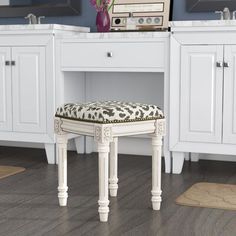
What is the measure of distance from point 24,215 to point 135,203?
528 millimetres

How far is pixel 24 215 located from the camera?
2.45 m

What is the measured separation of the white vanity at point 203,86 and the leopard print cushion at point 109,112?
2.72 ft

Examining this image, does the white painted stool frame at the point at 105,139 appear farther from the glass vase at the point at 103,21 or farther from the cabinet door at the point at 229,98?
the glass vase at the point at 103,21

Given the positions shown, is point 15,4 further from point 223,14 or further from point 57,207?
point 57,207

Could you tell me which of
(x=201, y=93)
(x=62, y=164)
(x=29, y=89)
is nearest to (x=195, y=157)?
(x=201, y=93)

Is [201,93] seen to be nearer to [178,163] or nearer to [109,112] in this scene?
[178,163]

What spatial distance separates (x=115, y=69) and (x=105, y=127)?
3.94ft

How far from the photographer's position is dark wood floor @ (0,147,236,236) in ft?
7.41

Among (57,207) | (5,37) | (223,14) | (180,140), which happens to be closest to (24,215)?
(57,207)

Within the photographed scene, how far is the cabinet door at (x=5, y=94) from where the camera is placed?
12.2ft

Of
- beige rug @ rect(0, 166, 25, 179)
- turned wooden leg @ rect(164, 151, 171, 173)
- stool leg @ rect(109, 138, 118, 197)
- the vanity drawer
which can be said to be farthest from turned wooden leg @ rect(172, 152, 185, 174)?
beige rug @ rect(0, 166, 25, 179)

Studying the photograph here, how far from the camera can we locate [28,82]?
12.0ft

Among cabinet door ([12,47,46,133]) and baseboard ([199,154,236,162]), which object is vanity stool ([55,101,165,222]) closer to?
cabinet door ([12,47,46,133])

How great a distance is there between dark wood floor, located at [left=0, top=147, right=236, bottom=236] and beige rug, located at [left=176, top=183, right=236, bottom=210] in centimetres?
5
